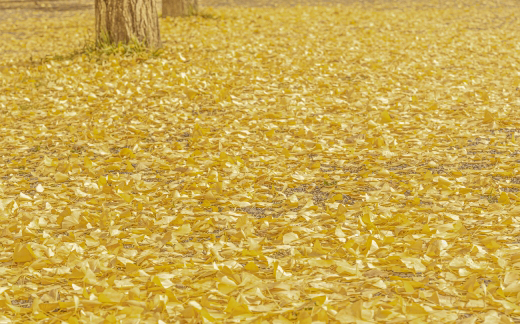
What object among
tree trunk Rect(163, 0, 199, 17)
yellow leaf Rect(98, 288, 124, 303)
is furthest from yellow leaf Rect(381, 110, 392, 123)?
tree trunk Rect(163, 0, 199, 17)

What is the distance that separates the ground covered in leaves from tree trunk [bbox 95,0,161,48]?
340 mm

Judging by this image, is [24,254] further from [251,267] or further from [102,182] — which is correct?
[251,267]

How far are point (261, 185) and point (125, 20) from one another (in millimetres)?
4952

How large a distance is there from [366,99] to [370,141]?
1.46 metres

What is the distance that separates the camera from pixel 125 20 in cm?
855

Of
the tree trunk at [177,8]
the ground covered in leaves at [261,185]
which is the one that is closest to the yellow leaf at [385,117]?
the ground covered in leaves at [261,185]

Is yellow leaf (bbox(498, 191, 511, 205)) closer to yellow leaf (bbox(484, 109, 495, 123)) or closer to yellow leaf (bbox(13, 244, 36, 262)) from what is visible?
yellow leaf (bbox(484, 109, 495, 123))

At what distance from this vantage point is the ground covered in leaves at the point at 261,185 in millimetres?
3023

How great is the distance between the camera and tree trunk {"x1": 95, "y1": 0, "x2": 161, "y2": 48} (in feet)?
27.9

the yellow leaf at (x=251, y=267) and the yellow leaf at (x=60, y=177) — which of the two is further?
the yellow leaf at (x=60, y=177)

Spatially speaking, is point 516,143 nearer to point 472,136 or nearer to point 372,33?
point 472,136

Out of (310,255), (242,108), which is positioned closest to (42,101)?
(242,108)

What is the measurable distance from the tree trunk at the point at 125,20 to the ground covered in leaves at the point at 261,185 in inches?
13.4

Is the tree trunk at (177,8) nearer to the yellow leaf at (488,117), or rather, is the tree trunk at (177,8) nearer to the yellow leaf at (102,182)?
the yellow leaf at (488,117)
